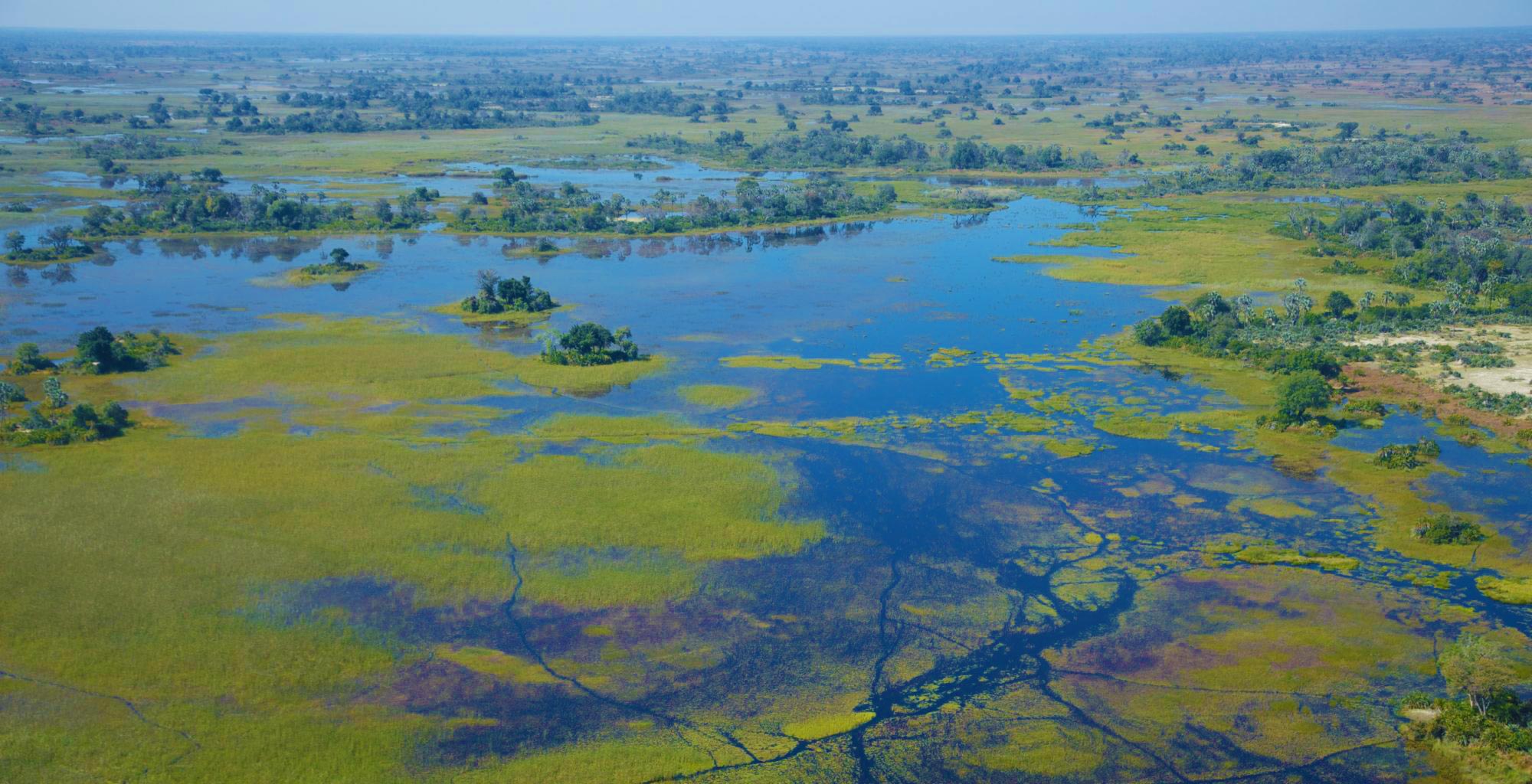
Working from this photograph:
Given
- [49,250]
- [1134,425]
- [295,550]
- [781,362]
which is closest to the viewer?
[295,550]

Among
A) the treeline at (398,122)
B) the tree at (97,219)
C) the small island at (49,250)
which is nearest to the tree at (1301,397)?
the small island at (49,250)

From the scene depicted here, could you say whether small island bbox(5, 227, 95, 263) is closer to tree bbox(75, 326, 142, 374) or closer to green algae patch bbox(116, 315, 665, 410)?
green algae patch bbox(116, 315, 665, 410)

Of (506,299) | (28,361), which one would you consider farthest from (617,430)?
(28,361)

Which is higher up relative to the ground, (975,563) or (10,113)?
(10,113)

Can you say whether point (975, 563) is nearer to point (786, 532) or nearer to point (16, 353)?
point (786, 532)

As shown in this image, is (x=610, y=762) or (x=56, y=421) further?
(x=56, y=421)

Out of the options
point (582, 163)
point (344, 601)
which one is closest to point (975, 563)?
point (344, 601)

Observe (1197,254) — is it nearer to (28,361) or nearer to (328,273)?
(328,273)
